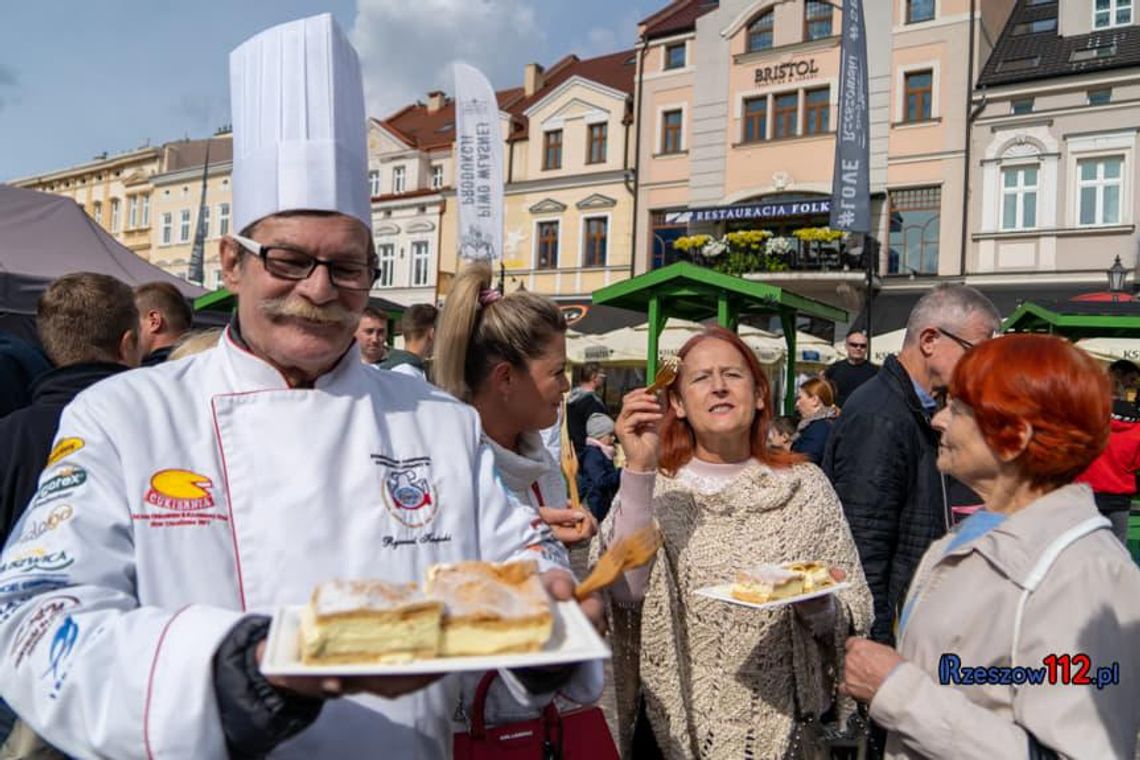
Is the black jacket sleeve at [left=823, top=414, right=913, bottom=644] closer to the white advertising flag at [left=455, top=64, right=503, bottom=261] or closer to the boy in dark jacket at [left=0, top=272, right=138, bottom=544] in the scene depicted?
the boy in dark jacket at [left=0, top=272, right=138, bottom=544]

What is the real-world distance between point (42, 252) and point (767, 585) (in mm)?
8274

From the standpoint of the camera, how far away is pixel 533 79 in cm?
3234

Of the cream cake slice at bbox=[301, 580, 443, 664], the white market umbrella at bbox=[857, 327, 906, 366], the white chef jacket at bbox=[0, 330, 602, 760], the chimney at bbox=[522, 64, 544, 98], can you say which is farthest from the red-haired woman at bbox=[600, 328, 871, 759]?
the chimney at bbox=[522, 64, 544, 98]

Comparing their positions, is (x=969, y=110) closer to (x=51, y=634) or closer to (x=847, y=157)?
(x=847, y=157)

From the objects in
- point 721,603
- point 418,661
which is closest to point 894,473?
point 721,603

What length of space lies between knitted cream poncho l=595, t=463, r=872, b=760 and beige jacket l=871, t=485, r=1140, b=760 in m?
0.63

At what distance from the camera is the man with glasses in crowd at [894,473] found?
3.20 meters

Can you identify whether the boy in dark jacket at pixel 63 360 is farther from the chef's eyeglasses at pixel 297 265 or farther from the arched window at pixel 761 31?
the arched window at pixel 761 31

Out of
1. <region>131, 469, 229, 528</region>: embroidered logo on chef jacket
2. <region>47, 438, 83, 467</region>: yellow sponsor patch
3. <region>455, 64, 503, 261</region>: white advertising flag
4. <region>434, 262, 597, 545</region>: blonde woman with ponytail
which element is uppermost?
<region>455, 64, 503, 261</region>: white advertising flag

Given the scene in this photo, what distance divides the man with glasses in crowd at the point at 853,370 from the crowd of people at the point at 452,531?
598cm

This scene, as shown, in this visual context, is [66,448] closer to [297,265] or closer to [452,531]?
[297,265]

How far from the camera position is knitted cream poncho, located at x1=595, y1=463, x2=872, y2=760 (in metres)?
2.61

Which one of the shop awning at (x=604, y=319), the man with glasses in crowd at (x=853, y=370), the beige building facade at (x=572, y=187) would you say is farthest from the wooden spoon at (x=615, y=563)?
the beige building facade at (x=572, y=187)
